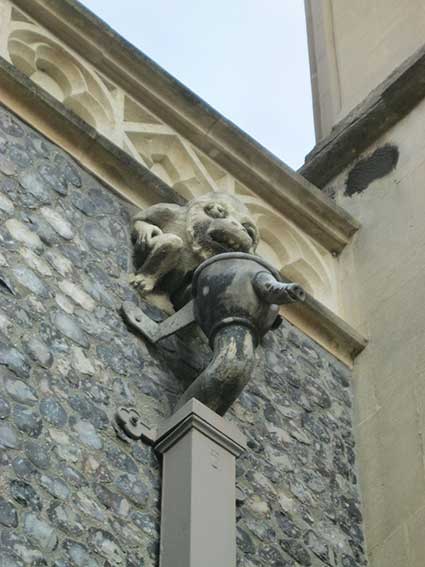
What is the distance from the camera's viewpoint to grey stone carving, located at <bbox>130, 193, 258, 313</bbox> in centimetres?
593

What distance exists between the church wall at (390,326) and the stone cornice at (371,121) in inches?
2.2

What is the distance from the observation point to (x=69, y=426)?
4.96 metres

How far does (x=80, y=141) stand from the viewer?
20.0 feet

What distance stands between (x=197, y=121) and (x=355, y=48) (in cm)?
224

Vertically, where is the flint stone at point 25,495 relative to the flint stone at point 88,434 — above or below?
below

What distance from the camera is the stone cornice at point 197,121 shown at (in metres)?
6.57

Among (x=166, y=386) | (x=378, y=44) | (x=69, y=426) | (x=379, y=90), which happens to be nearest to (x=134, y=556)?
(x=69, y=426)

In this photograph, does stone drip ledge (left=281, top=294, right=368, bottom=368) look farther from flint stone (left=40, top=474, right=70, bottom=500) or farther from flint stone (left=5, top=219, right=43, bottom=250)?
flint stone (left=40, top=474, right=70, bottom=500)

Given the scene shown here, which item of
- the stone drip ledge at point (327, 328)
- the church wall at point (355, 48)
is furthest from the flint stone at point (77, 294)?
the church wall at point (355, 48)

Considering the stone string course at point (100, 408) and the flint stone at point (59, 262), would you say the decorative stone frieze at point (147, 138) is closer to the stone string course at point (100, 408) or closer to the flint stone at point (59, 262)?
the stone string course at point (100, 408)

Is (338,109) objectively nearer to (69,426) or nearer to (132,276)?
(132,276)

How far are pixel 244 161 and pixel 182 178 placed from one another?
380 mm

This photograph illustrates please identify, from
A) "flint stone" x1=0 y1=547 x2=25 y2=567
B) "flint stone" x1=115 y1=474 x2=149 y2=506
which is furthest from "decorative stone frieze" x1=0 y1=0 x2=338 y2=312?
"flint stone" x1=0 y1=547 x2=25 y2=567

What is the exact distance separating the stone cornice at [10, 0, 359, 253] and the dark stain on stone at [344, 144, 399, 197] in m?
0.29
